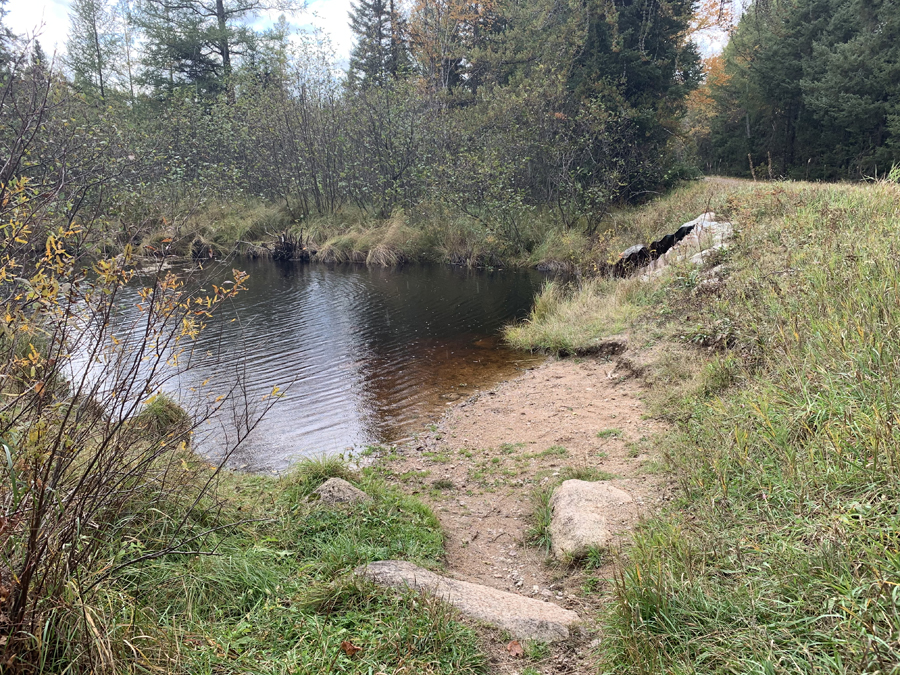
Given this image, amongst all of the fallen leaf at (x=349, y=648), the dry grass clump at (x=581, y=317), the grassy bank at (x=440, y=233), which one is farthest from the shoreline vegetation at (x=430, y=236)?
the fallen leaf at (x=349, y=648)

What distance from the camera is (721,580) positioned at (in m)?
2.68

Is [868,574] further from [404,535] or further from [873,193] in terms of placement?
[873,193]

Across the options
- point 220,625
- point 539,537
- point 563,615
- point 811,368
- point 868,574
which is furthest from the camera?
point 539,537

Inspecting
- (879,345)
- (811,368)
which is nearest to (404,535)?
(811,368)

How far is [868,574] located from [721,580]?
623mm

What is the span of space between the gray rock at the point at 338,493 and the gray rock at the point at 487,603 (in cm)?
100

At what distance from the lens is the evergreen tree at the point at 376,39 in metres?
34.1

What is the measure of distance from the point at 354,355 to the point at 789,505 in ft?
27.5

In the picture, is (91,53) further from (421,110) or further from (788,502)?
(788,502)

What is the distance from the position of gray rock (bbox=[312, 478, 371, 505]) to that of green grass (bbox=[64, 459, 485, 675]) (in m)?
0.32

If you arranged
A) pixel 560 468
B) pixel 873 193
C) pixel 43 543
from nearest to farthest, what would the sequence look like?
pixel 43 543, pixel 560 468, pixel 873 193

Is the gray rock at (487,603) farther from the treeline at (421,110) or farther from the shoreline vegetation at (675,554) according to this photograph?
the treeline at (421,110)

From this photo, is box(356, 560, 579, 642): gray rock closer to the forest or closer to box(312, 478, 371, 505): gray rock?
the forest

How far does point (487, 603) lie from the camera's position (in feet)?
10.2
